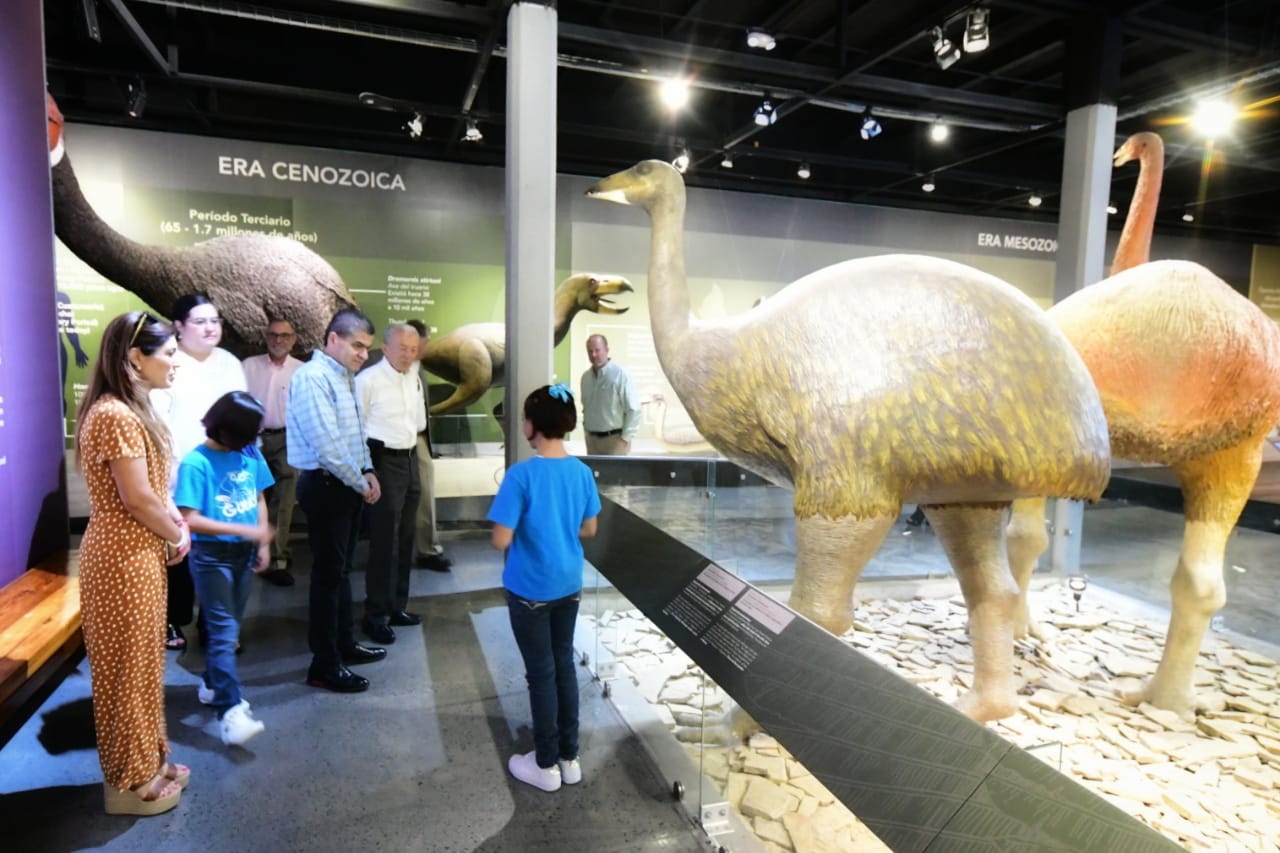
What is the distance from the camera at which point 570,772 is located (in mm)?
2143

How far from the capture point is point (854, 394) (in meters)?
1.65

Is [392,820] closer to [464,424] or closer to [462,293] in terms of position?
[464,424]

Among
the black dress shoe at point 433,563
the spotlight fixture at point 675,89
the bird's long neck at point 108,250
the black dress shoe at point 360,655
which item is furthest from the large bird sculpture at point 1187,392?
the bird's long neck at point 108,250

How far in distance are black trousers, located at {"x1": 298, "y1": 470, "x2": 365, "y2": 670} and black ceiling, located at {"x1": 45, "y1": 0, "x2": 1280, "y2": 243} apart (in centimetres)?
234

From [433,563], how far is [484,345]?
61.9 inches

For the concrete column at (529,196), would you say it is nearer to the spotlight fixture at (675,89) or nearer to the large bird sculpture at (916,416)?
the spotlight fixture at (675,89)

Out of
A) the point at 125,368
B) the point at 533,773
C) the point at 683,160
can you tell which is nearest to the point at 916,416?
the point at 533,773

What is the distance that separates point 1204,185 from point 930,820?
6.85 metres

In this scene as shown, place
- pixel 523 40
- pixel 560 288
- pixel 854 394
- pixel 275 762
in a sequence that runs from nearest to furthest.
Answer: pixel 854 394, pixel 275 762, pixel 523 40, pixel 560 288

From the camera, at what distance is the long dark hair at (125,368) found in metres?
1.79

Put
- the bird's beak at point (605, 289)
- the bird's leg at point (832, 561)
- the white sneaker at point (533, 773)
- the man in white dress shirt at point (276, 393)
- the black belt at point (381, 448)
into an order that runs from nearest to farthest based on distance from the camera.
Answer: the bird's leg at point (832, 561)
the white sneaker at point (533, 773)
the black belt at point (381, 448)
the man in white dress shirt at point (276, 393)
the bird's beak at point (605, 289)

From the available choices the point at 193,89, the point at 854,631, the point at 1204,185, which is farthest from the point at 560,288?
the point at 1204,185

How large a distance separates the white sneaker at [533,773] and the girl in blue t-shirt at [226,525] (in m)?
0.87

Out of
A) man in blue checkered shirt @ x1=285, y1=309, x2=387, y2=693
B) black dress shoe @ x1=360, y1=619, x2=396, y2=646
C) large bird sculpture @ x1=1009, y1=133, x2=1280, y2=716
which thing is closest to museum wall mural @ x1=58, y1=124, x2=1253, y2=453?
man in blue checkered shirt @ x1=285, y1=309, x2=387, y2=693
